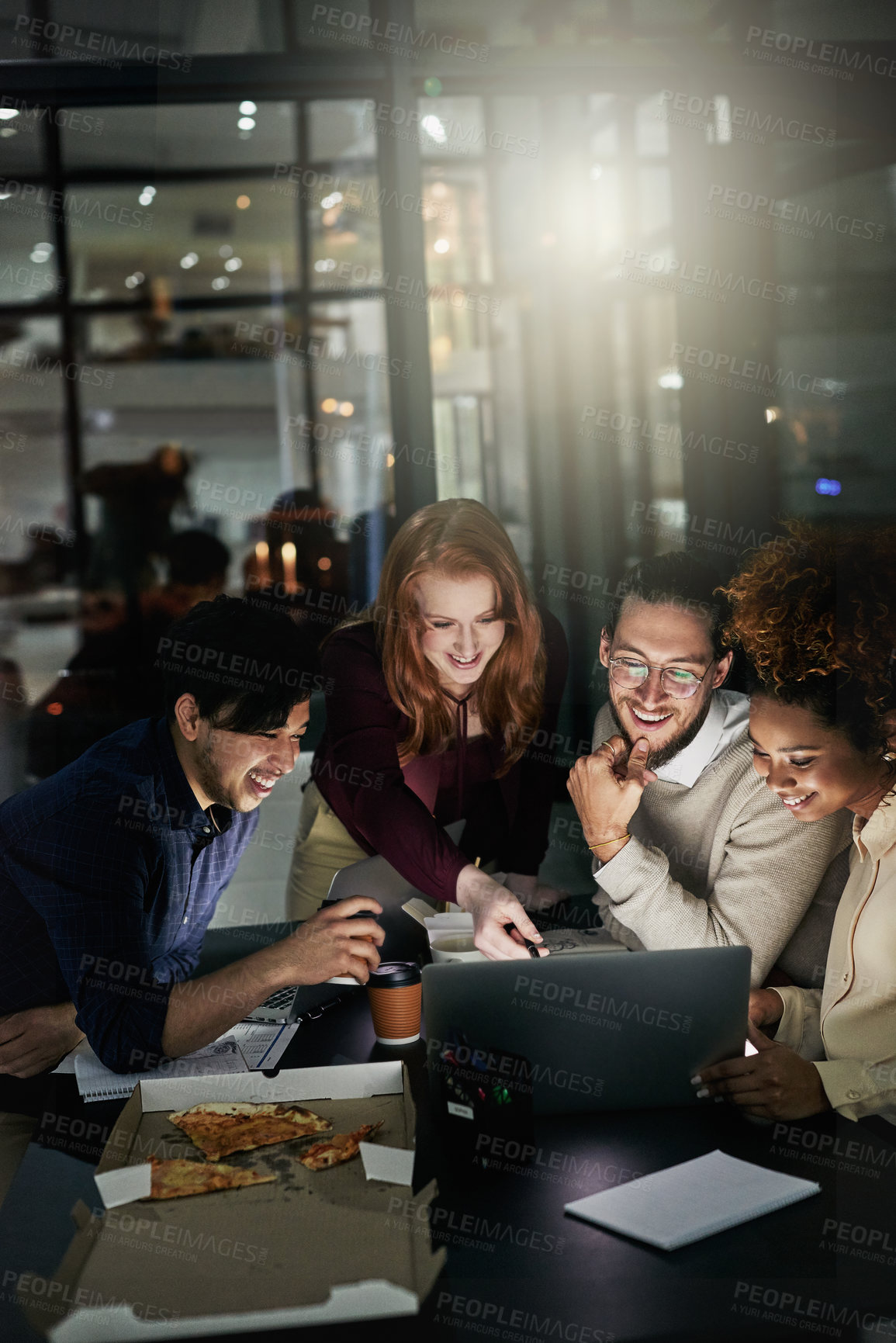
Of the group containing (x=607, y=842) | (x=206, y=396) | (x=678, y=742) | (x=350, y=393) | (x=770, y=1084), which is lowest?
(x=770, y=1084)

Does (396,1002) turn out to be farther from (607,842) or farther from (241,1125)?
(607,842)

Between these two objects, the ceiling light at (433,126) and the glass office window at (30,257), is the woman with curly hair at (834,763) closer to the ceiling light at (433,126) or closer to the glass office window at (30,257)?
the ceiling light at (433,126)

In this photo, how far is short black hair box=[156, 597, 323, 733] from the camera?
7.05 ft

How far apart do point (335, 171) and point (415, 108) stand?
3143mm

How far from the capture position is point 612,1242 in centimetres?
122

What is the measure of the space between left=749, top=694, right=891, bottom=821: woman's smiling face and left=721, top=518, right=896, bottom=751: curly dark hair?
0.02 meters

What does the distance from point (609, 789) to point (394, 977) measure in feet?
2.54

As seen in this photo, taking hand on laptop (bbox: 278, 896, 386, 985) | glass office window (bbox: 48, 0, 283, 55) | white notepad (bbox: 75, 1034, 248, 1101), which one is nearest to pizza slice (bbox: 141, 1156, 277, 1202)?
white notepad (bbox: 75, 1034, 248, 1101)

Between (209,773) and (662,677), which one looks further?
(662,677)

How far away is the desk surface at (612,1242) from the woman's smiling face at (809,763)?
2.12 feet

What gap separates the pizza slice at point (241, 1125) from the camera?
140 centimetres

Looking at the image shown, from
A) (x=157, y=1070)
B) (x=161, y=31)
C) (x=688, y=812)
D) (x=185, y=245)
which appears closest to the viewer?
(x=157, y=1070)

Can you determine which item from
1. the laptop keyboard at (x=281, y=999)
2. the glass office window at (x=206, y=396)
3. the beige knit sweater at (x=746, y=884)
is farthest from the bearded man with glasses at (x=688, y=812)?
the glass office window at (x=206, y=396)

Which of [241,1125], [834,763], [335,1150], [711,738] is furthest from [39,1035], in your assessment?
[834,763]
